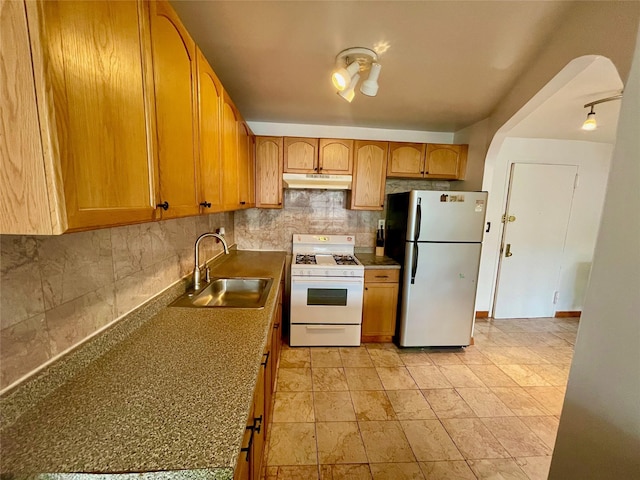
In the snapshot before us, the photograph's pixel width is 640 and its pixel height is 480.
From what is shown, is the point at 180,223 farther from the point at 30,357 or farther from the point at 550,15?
the point at 550,15

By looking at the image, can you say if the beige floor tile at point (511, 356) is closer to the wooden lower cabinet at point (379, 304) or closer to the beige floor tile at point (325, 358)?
the wooden lower cabinet at point (379, 304)

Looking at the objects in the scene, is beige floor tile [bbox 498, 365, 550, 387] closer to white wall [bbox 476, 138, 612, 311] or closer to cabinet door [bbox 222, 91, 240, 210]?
white wall [bbox 476, 138, 612, 311]

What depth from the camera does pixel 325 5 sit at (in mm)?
1497

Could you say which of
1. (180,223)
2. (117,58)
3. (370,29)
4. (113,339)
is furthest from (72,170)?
(370,29)

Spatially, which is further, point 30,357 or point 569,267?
point 569,267

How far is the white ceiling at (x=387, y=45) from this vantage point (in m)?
1.51

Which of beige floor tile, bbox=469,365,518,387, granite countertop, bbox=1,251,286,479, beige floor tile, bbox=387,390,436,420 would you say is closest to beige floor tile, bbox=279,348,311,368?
beige floor tile, bbox=387,390,436,420

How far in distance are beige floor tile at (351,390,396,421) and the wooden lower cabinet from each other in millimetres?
755

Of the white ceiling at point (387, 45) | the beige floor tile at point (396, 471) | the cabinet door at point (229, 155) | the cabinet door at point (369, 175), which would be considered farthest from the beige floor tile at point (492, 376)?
the cabinet door at point (229, 155)

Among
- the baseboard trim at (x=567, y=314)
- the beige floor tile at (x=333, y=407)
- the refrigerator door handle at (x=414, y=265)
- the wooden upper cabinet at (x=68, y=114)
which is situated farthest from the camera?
the baseboard trim at (x=567, y=314)

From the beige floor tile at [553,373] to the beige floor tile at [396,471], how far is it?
5.58 ft

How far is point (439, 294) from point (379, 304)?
24.0 inches

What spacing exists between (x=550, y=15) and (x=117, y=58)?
7.33 feet

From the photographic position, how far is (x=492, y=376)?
95.3 inches
